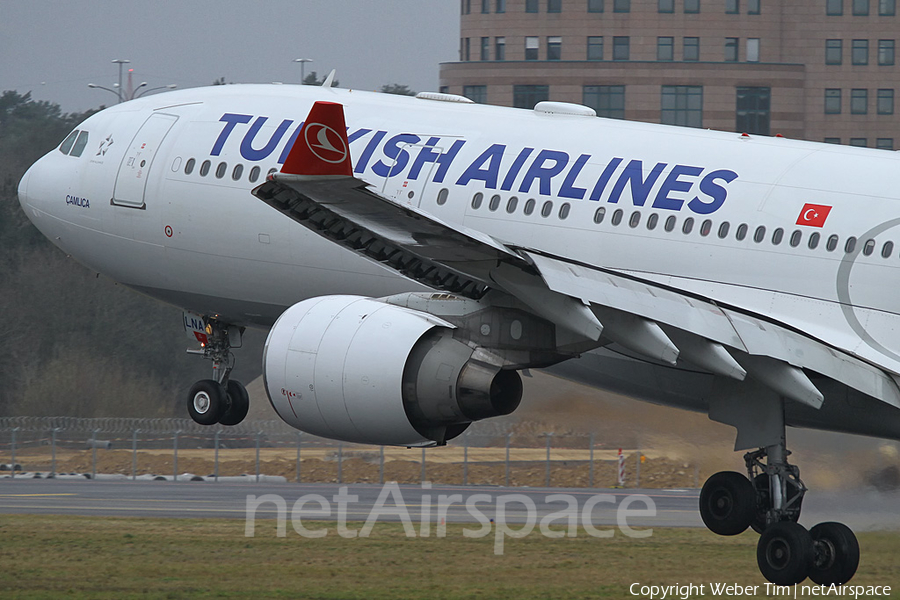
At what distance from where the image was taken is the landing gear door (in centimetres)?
2028

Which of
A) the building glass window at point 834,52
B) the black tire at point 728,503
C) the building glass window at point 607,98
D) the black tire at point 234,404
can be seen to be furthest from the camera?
the building glass window at point 834,52

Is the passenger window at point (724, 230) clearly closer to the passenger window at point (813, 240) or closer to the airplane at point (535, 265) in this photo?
the airplane at point (535, 265)

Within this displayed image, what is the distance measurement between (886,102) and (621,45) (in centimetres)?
1621

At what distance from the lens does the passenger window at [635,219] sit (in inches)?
635

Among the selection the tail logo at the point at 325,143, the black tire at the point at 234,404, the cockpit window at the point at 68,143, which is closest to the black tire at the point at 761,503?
the black tire at the point at 234,404

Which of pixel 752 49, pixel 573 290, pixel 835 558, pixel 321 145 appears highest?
pixel 752 49

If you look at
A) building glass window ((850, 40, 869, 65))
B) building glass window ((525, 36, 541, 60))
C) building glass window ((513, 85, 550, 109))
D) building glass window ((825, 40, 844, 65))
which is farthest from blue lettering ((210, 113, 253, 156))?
building glass window ((850, 40, 869, 65))

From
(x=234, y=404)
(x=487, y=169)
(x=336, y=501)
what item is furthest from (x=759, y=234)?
(x=336, y=501)

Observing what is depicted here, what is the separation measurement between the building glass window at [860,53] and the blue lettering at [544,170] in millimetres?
67409

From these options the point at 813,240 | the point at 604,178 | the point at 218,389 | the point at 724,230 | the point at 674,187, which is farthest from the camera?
the point at 218,389

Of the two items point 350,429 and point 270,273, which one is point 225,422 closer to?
point 270,273

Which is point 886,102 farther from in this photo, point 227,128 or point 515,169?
point 515,169

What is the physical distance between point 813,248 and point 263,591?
10886 mm

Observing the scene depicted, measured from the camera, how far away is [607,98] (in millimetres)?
76688
